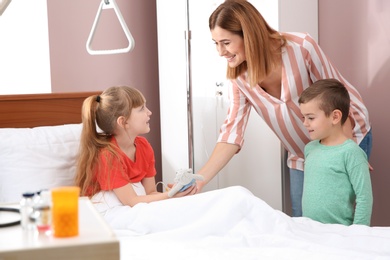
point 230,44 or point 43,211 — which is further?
point 230,44

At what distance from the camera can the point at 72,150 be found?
244 centimetres

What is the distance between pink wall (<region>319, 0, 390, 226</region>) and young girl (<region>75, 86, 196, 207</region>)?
94 cm

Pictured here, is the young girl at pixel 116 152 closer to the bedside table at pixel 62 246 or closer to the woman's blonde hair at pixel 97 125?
the woman's blonde hair at pixel 97 125

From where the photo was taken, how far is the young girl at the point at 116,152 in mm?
2303

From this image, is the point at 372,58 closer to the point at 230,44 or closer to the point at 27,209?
the point at 230,44

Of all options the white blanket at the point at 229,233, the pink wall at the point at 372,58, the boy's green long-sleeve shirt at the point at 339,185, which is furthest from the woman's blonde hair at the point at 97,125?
the pink wall at the point at 372,58

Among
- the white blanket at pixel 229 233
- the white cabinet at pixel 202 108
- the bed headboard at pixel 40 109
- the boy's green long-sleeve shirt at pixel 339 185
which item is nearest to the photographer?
the white blanket at pixel 229 233

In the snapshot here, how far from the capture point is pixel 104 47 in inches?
146

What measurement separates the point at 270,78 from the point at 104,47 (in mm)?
1426

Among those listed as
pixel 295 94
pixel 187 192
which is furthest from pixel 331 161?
pixel 187 192

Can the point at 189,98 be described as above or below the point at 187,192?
above

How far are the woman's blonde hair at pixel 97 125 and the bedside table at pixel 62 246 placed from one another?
1066mm

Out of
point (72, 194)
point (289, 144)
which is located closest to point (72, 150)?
point (289, 144)

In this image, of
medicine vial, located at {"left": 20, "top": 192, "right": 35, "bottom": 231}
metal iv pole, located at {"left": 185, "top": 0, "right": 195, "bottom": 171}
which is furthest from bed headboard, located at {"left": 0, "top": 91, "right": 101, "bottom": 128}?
medicine vial, located at {"left": 20, "top": 192, "right": 35, "bottom": 231}
